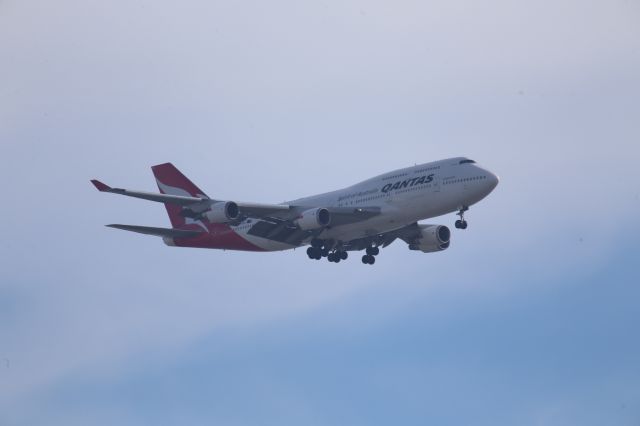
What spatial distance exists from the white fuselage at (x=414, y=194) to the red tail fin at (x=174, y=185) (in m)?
13.6

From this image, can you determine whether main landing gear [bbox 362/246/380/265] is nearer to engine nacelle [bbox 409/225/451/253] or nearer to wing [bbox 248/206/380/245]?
engine nacelle [bbox 409/225/451/253]

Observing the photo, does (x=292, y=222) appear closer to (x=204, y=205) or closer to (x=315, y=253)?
(x=315, y=253)

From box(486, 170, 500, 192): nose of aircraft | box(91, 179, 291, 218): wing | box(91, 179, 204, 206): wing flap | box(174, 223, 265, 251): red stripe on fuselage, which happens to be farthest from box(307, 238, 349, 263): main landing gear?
box(486, 170, 500, 192): nose of aircraft

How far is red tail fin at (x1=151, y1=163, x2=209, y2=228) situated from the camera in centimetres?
8181

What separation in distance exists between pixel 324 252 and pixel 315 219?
4.34m

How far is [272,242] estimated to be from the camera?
7388 cm

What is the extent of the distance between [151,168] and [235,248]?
1227 centimetres

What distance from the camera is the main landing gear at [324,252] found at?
239 ft

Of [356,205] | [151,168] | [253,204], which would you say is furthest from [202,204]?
[151,168]

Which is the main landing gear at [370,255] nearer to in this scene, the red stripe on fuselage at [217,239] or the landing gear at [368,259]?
the landing gear at [368,259]

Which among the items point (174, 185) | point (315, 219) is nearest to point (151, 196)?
point (315, 219)

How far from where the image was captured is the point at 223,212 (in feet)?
225

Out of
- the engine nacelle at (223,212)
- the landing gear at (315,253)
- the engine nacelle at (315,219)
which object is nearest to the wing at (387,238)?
the landing gear at (315,253)

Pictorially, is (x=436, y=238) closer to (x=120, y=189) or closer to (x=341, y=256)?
(x=341, y=256)
